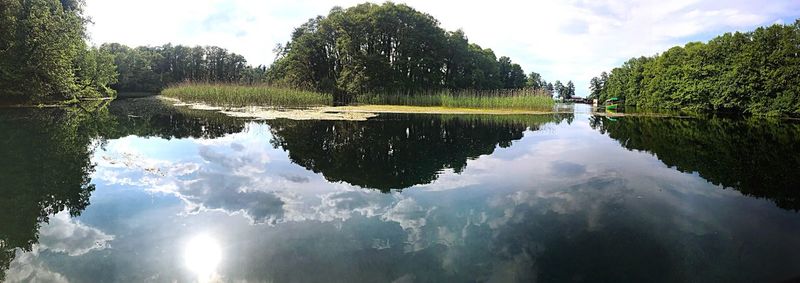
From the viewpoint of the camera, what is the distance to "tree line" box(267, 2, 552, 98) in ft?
112

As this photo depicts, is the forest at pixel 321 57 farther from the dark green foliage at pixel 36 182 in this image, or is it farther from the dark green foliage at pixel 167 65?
the dark green foliage at pixel 167 65

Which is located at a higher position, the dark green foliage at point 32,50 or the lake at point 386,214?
the dark green foliage at point 32,50

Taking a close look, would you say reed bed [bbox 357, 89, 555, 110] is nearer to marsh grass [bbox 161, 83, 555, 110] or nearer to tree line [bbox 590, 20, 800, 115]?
marsh grass [bbox 161, 83, 555, 110]

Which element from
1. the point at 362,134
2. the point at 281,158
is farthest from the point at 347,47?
the point at 281,158

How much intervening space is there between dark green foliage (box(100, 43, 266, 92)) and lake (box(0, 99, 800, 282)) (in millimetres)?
60343

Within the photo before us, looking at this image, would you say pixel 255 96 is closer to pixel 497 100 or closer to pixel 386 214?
pixel 497 100

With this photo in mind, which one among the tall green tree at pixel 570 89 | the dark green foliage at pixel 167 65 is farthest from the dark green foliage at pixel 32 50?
the tall green tree at pixel 570 89

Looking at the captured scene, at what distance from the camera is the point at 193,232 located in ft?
12.2

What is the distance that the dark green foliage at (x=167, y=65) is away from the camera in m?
65.7

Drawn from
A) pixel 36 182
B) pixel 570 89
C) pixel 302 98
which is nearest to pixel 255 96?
pixel 302 98

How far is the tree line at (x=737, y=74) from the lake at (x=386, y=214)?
23.6 metres

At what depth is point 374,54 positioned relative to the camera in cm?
3522

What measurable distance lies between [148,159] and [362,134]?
524 cm

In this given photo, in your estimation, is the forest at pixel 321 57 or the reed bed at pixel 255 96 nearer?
the forest at pixel 321 57
